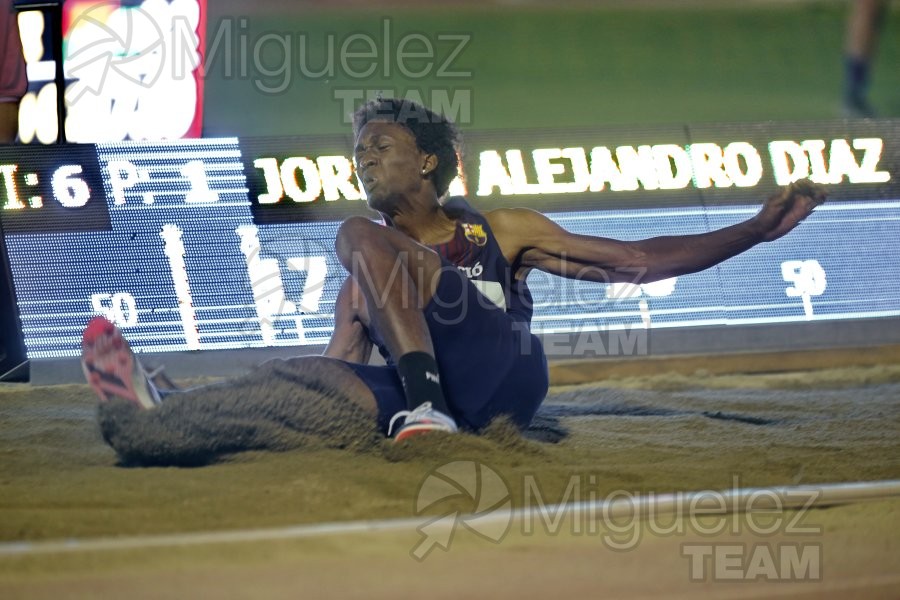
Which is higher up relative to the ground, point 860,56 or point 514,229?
point 860,56

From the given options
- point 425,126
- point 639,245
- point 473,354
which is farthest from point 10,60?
point 639,245

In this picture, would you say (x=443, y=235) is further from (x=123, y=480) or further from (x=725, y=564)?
(x=725, y=564)

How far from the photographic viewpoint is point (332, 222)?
14.9 feet

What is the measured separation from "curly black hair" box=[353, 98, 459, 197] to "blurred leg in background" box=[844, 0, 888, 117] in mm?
6177

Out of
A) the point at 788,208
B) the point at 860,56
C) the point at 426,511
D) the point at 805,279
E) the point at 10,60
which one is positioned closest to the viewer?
the point at 426,511

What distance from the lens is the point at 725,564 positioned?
2184 mm

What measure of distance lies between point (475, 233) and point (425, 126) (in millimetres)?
399

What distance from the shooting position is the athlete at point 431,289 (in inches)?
112

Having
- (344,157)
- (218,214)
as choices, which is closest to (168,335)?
(218,214)

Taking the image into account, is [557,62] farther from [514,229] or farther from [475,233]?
[475,233]

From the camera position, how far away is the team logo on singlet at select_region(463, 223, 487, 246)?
323cm

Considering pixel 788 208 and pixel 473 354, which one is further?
pixel 788 208

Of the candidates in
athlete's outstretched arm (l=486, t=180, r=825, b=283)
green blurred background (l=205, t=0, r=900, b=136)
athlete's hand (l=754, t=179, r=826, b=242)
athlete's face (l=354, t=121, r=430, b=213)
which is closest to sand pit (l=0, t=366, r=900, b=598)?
athlete's outstretched arm (l=486, t=180, r=825, b=283)

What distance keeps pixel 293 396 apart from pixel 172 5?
4.37m
